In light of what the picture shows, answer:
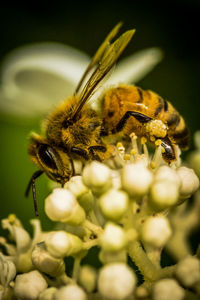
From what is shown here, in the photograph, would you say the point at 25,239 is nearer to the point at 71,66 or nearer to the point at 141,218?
the point at 141,218

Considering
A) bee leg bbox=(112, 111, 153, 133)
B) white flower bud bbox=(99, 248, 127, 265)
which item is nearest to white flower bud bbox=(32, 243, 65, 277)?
white flower bud bbox=(99, 248, 127, 265)

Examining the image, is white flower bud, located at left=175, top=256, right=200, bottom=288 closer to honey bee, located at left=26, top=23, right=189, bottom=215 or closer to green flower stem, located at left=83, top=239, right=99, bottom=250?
green flower stem, located at left=83, top=239, right=99, bottom=250

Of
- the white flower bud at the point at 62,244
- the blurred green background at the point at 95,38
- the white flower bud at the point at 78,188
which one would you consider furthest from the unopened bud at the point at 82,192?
the blurred green background at the point at 95,38

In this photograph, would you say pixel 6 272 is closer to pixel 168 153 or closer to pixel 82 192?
pixel 82 192

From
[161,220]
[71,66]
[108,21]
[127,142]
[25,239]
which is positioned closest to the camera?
[161,220]

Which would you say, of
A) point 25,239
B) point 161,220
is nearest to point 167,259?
point 25,239

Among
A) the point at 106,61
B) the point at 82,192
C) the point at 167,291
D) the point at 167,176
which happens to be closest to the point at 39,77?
the point at 106,61
